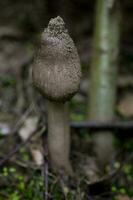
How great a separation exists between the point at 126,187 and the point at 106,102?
57cm

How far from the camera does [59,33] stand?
5.73 ft

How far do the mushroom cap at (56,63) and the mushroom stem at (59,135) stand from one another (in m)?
0.15

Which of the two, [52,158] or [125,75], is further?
[125,75]

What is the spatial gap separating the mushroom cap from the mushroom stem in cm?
15

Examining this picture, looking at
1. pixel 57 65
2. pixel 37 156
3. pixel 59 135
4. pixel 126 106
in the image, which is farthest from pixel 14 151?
pixel 126 106

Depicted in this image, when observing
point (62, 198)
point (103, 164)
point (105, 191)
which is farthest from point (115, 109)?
point (62, 198)

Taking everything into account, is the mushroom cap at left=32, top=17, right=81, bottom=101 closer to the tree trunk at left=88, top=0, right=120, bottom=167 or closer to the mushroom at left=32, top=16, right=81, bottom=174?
the mushroom at left=32, top=16, right=81, bottom=174

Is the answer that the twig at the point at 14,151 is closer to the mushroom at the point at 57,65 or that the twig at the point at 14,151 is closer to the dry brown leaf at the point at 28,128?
the dry brown leaf at the point at 28,128

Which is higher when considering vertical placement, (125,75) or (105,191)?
(125,75)

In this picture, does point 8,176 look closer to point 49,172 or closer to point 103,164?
point 49,172

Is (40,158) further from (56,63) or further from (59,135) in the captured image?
(56,63)

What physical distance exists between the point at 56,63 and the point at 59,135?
1.50 feet

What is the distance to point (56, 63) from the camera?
5.72 feet

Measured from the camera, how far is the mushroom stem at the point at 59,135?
6.43 ft
